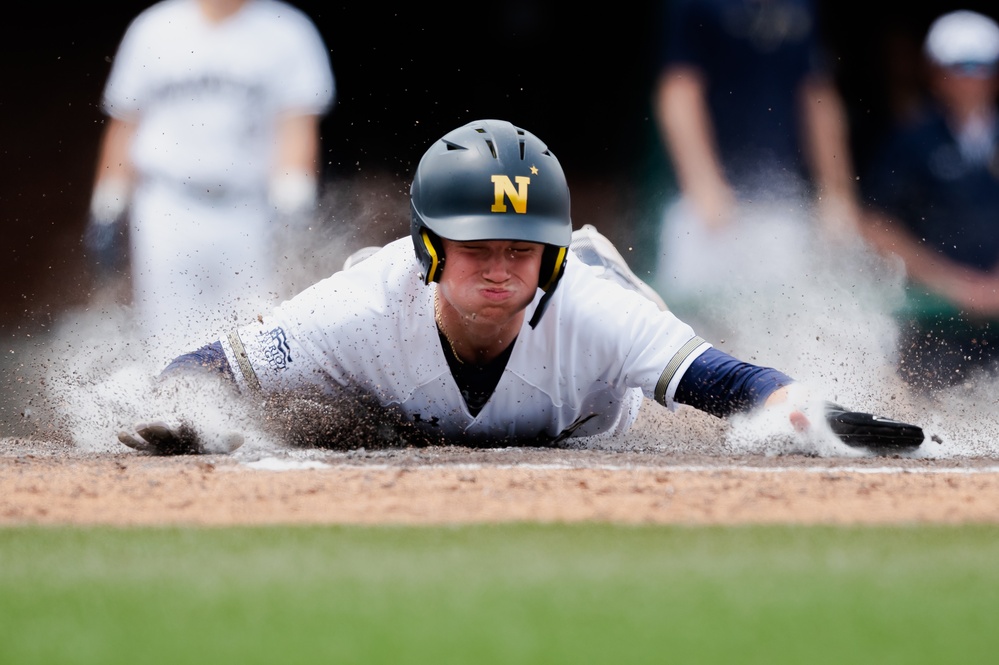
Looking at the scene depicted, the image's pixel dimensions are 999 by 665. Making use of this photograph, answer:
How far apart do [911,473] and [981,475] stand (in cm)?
24

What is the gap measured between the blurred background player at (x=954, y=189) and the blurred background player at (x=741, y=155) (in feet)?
0.87

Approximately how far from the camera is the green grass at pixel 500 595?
2.26 meters

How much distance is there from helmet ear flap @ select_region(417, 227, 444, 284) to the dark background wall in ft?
12.0

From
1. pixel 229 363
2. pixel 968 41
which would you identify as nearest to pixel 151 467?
pixel 229 363

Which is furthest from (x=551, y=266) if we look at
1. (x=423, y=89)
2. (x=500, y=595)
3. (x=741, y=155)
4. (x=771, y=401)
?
(x=423, y=89)

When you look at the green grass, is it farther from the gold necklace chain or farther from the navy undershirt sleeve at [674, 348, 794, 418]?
the gold necklace chain

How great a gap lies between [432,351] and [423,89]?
13.0ft

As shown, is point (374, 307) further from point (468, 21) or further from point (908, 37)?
point (908, 37)

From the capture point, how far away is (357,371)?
4.98m

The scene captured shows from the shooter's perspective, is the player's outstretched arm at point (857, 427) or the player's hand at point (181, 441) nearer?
the player's outstretched arm at point (857, 427)

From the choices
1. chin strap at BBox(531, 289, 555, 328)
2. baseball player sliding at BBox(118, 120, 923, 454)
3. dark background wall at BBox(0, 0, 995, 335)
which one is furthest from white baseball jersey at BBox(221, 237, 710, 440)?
dark background wall at BBox(0, 0, 995, 335)

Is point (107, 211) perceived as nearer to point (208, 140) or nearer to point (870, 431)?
point (208, 140)

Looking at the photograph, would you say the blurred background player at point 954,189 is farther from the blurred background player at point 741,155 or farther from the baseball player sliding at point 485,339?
the baseball player sliding at point 485,339

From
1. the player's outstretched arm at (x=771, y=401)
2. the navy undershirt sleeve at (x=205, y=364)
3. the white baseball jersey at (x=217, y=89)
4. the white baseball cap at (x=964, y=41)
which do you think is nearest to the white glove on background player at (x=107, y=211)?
the white baseball jersey at (x=217, y=89)
